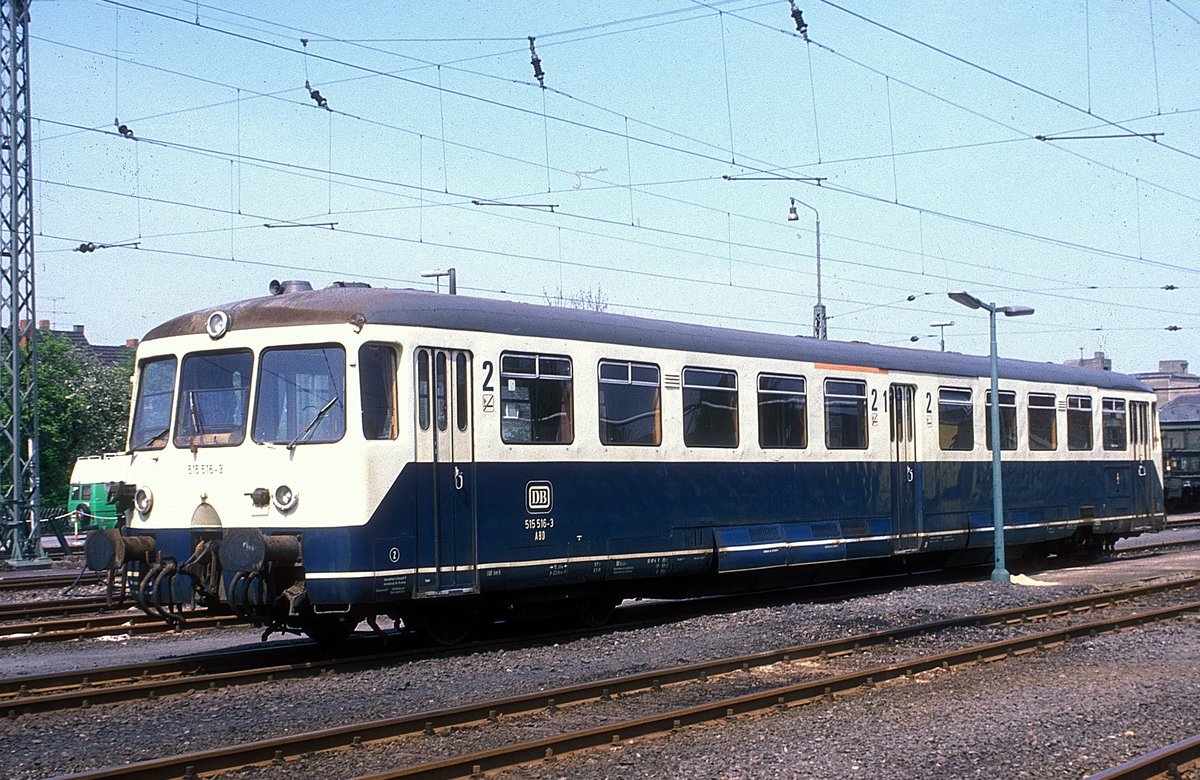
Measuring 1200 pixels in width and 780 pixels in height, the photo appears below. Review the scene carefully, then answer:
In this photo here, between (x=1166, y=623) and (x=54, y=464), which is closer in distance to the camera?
(x=1166, y=623)

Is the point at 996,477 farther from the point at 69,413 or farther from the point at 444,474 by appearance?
the point at 69,413

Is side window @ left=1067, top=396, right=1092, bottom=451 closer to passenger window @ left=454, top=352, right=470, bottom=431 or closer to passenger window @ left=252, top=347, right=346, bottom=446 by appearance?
passenger window @ left=454, top=352, right=470, bottom=431

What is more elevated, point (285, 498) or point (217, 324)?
point (217, 324)

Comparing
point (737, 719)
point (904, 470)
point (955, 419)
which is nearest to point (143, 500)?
point (737, 719)

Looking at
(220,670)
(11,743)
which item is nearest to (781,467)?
(220,670)

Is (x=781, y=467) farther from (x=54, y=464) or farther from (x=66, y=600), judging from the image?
(x=54, y=464)

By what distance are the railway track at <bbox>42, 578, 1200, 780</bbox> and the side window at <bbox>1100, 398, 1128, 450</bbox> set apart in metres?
8.92

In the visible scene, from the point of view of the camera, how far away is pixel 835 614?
15000 millimetres

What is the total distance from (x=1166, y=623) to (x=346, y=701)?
960 centimetres

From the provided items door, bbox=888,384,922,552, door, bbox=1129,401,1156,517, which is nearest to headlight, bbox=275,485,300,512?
door, bbox=888,384,922,552

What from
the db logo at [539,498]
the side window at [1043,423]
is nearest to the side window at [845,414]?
the side window at [1043,423]

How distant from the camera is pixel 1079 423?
22078 millimetres

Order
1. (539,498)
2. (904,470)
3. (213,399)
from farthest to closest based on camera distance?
(904,470) < (539,498) < (213,399)

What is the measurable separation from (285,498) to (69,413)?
42.5m
